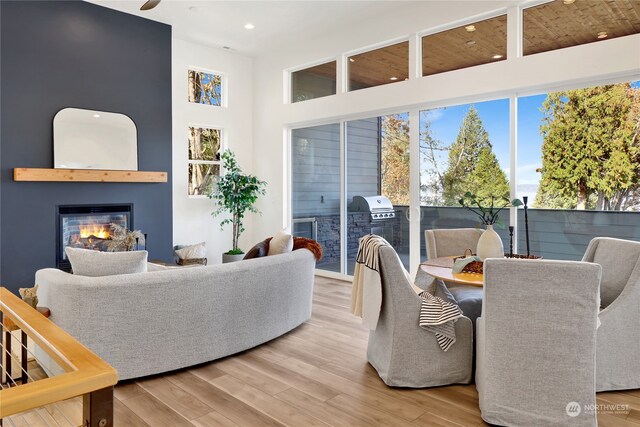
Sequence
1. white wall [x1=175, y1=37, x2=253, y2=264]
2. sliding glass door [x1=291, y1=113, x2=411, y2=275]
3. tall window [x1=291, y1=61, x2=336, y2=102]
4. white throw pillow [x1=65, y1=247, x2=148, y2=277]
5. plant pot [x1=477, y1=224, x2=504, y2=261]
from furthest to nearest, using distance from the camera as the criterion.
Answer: white wall [x1=175, y1=37, x2=253, y2=264], tall window [x1=291, y1=61, x2=336, y2=102], sliding glass door [x1=291, y1=113, x2=411, y2=275], plant pot [x1=477, y1=224, x2=504, y2=261], white throw pillow [x1=65, y1=247, x2=148, y2=277]

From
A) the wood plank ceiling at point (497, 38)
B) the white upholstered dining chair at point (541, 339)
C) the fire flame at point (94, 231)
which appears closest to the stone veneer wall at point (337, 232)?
the wood plank ceiling at point (497, 38)

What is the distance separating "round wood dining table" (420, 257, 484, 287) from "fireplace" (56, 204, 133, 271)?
4.21 meters

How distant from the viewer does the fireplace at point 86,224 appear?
16.9ft

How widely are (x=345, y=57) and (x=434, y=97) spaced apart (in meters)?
1.67

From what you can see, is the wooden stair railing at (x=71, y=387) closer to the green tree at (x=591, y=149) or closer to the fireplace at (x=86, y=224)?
the green tree at (x=591, y=149)

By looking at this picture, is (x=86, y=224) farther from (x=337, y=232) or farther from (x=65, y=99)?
(x=337, y=232)

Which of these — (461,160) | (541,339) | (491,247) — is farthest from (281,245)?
(461,160)

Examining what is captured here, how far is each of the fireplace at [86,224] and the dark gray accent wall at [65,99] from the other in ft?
0.29

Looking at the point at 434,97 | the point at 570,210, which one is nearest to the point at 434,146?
the point at 434,97

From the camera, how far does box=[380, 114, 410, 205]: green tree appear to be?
541 centimetres

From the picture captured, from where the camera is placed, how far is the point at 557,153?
14.0 ft

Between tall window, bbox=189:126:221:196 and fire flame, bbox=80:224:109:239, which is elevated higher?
tall window, bbox=189:126:221:196

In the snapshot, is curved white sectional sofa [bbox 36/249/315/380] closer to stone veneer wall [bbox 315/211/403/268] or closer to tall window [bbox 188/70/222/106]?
stone veneer wall [bbox 315/211/403/268]

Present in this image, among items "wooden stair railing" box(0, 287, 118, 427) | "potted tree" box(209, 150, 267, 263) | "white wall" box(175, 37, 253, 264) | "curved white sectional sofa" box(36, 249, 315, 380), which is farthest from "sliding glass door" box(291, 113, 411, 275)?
"wooden stair railing" box(0, 287, 118, 427)
